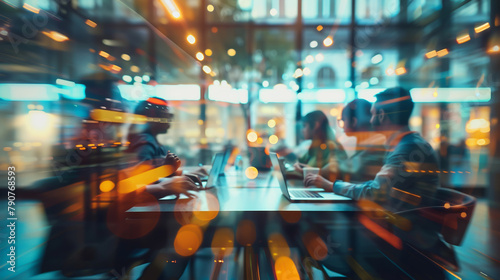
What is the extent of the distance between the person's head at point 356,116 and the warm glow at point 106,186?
110 inches

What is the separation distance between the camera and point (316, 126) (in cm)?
292

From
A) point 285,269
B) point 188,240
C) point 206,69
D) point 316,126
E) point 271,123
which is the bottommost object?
point 285,269

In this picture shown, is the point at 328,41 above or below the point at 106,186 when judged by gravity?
above

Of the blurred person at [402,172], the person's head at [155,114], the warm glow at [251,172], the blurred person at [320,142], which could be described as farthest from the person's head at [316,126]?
the person's head at [155,114]

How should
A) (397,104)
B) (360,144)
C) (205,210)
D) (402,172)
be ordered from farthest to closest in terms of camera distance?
1. (360,144)
2. (397,104)
3. (402,172)
4. (205,210)

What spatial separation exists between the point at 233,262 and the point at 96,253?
1411mm

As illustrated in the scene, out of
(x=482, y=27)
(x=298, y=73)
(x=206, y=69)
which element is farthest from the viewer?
(x=206, y=69)

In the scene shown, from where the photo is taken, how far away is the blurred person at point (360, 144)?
101 inches

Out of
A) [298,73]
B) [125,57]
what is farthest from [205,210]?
[298,73]

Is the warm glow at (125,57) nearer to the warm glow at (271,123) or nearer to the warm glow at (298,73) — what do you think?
the warm glow at (271,123)

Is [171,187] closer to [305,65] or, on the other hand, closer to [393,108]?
[393,108]

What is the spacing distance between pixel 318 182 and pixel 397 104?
961mm

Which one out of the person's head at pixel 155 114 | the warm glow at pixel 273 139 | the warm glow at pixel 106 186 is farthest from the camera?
the warm glow at pixel 273 139

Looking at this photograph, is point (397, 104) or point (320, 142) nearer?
point (397, 104)
